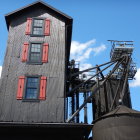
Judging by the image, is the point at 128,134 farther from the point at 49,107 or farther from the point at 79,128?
the point at 49,107

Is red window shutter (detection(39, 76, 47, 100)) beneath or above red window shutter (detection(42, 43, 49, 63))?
beneath

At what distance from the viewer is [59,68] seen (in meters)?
16.6

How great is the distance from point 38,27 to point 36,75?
14.9 feet

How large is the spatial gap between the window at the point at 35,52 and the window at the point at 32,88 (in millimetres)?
1571

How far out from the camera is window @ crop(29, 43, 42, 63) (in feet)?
55.5

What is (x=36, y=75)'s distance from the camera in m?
16.1

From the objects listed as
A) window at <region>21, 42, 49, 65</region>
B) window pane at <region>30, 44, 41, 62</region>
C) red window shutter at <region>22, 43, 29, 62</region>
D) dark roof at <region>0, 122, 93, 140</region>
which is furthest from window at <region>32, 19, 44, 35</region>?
dark roof at <region>0, 122, 93, 140</region>

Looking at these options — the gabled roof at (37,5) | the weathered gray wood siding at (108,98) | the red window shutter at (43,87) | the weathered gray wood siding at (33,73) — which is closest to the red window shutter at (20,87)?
the weathered gray wood siding at (33,73)

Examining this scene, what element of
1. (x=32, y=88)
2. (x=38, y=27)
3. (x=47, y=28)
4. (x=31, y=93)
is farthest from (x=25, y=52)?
(x=31, y=93)

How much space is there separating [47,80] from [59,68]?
1339 millimetres

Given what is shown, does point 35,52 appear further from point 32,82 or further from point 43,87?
point 43,87

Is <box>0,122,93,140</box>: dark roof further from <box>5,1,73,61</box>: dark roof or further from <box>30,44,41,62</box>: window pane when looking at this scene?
<box>5,1,73,61</box>: dark roof

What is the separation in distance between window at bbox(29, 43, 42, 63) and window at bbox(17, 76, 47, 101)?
156 centimetres

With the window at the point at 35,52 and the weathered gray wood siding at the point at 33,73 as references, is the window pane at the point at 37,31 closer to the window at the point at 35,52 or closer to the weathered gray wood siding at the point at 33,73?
the weathered gray wood siding at the point at 33,73
